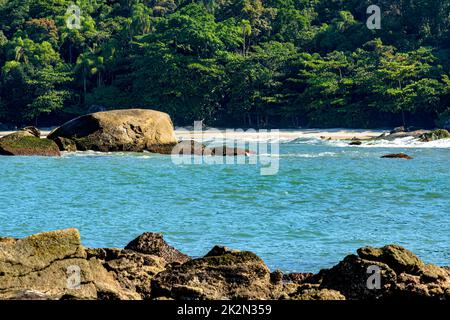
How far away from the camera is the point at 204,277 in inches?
414

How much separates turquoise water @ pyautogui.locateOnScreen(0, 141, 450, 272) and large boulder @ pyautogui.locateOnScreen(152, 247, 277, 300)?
2.35m

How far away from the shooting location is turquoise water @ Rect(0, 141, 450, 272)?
15.4 meters

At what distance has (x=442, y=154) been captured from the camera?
38938mm

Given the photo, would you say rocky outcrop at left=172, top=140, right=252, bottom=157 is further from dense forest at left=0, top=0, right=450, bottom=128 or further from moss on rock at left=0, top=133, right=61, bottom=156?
dense forest at left=0, top=0, right=450, bottom=128

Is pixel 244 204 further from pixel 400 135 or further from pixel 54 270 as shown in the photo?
pixel 400 135

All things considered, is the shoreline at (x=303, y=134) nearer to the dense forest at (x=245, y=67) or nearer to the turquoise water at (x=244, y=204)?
the dense forest at (x=245, y=67)

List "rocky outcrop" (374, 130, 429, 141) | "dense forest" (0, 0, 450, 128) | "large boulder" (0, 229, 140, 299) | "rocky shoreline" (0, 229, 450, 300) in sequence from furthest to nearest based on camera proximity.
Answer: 1. "dense forest" (0, 0, 450, 128)
2. "rocky outcrop" (374, 130, 429, 141)
3. "rocky shoreline" (0, 229, 450, 300)
4. "large boulder" (0, 229, 140, 299)

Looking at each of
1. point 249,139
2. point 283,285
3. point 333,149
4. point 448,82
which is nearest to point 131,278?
point 283,285

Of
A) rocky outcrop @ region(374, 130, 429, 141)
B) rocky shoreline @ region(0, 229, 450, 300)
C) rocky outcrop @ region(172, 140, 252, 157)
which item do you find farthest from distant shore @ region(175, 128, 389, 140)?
rocky shoreline @ region(0, 229, 450, 300)

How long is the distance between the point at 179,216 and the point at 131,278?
26.6 ft

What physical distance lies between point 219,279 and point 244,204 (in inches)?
437

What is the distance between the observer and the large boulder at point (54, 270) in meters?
9.84

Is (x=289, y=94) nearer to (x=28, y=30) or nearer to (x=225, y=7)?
(x=225, y=7)

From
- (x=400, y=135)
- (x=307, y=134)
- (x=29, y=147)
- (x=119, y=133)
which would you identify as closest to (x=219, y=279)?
(x=29, y=147)
